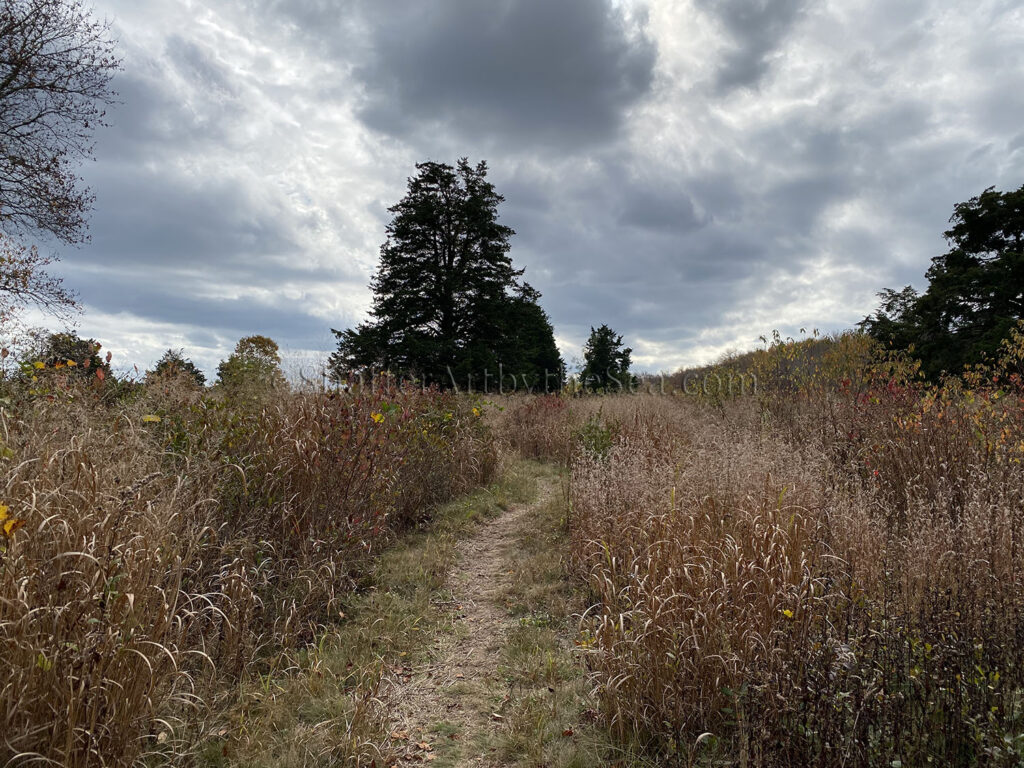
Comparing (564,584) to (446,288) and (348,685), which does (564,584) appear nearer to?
(348,685)

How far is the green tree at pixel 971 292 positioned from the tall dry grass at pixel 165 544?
15.9m

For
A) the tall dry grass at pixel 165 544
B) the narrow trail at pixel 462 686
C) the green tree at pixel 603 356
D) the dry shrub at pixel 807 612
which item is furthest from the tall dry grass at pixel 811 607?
the green tree at pixel 603 356

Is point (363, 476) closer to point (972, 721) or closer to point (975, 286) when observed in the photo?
point (972, 721)

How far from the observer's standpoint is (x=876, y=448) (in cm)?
588

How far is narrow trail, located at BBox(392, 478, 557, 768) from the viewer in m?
2.83

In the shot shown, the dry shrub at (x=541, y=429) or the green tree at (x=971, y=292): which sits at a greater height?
the green tree at (x=971, y=292)

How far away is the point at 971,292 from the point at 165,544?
1949cm

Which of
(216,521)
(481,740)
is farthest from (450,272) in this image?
(481,740)

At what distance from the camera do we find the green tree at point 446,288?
803 inches

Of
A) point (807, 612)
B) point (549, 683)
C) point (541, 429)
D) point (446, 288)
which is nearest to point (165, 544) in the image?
point (549, 683)

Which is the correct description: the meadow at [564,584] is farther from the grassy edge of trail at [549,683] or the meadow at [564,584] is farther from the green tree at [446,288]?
the green tree at [446,288]

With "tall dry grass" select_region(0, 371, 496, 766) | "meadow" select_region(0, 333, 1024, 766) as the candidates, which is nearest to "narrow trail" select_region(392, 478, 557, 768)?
"meadow" select_region(0, 333, 1024, 766)

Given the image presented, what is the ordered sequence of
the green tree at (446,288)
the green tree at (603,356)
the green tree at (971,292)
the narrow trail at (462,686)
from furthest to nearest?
1. the green tree at (603,356)
2. the green tree at (446,288)
3. the green tree at (971,292)
4. the narrow trail at (462,686)

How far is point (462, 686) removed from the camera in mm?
3412
